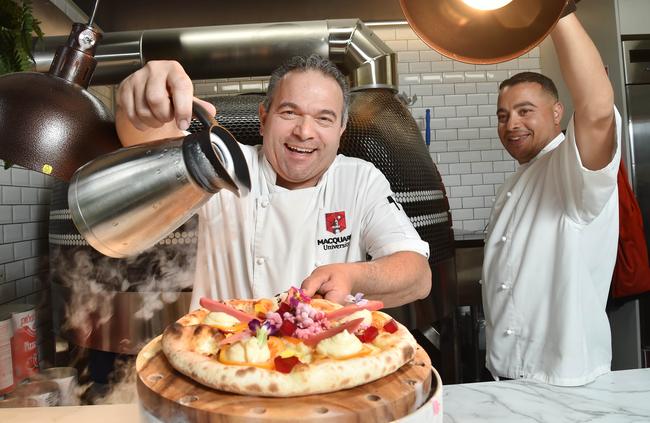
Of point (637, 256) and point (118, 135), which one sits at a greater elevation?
point (118, 135)

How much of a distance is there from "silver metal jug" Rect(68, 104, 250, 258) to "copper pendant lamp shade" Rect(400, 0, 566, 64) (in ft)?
1.03

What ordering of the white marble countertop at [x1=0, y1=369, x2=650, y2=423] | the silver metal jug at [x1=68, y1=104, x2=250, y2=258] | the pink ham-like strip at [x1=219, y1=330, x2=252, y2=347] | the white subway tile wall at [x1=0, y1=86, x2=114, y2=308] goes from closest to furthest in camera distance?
the silver metal jug at [x1=68, y1=104, x2=250, y2=258] → the pink ham-like strip at [x1=219, y1=330, x2=252, y2=347] → the white marble countertop at [x1=0, y1=369, x2=650, y2=423] → the white subway tile wall at [x1=0, y1=86, x2=114, y2=308]

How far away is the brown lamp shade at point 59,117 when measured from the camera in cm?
68

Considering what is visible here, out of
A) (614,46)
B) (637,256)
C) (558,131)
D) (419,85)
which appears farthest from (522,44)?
(419,85)

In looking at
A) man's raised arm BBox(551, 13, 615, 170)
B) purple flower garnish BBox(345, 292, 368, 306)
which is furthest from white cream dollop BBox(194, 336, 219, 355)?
man's raised arm BBox(551, 13, 615, 170)

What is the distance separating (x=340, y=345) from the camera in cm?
79

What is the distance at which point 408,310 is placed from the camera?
7.54ft

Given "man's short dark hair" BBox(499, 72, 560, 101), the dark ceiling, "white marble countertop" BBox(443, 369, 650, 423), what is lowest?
"white marble countertop" BBox(443, 369, 650, 423)

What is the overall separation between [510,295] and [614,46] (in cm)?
256

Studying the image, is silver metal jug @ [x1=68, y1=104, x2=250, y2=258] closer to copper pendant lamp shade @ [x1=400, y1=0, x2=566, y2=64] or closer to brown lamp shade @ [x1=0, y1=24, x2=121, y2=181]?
brown lamp shade @ [x1=0, y1=24, x2=121, y2=181]

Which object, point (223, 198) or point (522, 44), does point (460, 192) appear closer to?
point (223, 198)

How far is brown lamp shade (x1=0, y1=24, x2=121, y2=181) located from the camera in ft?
2.22

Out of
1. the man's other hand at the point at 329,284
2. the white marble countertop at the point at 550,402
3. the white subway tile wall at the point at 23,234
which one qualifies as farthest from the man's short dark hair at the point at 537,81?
the white subway tile wall at the point at 23,234

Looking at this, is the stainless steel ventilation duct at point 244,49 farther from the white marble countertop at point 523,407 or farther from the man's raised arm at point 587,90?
the white marble countertop at point 523,407
